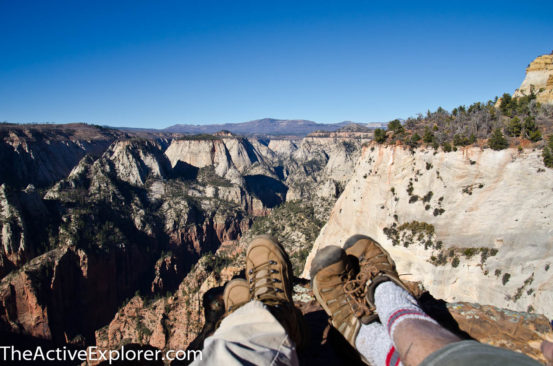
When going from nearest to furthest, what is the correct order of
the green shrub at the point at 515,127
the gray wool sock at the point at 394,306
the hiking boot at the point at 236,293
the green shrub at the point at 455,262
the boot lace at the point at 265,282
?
the gray wool sock at the point at 394,306
the boot lace at the point at 265,282
the hiking boot at the point at 236,293
the green shrub at the point at 515,127
the green shrub at the point at 455,262

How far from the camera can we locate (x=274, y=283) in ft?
18.1

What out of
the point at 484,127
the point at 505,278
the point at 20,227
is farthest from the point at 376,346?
the point at 20,227

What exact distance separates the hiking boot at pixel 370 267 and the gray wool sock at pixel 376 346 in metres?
0.16

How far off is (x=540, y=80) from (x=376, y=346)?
3585cm

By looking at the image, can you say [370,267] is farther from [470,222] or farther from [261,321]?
[470,222]

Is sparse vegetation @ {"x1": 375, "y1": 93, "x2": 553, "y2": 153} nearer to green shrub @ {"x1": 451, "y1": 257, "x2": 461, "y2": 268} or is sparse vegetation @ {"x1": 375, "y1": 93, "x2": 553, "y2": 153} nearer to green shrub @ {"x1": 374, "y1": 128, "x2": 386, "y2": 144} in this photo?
green shrub @ {"x1": 374, "y1": 128, "x2": 386, "y2": 144}

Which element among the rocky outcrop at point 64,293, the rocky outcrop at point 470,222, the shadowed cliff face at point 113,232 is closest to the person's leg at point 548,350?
the rocky outcrop at point 470,222

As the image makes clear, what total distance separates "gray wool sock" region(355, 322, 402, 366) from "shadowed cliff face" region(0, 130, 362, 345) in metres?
17.8

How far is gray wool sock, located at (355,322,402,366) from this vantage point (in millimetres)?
3554

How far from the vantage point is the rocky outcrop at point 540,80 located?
86.1ft

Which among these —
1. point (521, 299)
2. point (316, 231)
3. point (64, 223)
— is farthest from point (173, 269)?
point (521, 299)

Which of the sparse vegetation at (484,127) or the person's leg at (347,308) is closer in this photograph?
the person's leg at (347,308)

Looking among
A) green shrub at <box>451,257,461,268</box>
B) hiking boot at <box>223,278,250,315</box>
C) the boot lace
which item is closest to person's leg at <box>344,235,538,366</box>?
the boot lace

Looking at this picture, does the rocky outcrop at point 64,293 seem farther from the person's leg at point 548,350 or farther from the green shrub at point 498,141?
the green shrub at point 498,141
